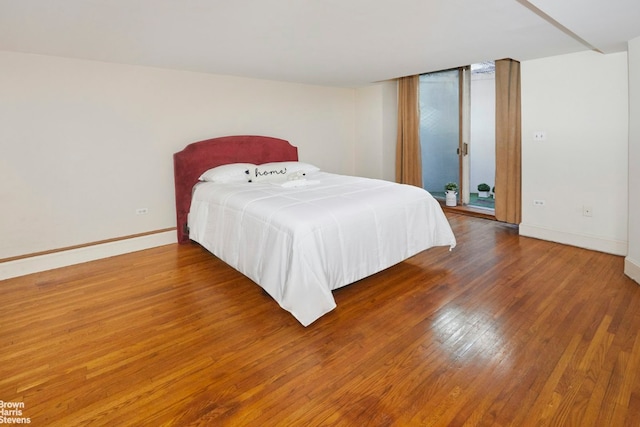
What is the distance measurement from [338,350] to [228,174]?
8.93 feet

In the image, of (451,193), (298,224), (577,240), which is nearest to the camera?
(298,224)

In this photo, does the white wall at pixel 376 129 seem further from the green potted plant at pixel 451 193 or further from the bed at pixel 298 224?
the bed at pixel 298 224

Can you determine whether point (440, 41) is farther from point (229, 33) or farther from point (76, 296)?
point (76, 296)

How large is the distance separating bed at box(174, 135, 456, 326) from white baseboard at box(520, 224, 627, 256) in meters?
1.43

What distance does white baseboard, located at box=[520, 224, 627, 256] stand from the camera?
3.54 metres

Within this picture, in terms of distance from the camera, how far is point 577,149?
373cm

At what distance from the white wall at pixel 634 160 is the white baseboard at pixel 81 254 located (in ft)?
15.5

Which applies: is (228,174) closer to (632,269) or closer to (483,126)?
(632,269)

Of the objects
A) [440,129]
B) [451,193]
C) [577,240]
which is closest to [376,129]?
[440,129]

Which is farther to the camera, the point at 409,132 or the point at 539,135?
the point at 409,132

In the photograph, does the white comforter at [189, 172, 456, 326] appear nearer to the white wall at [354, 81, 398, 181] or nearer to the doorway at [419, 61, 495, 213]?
the doorway at [419, 61, 495, 213]

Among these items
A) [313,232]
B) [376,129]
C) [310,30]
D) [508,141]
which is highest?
[310,30]

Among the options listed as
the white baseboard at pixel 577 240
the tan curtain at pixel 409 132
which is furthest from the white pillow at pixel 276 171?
the white baseboard at pixel 577 240

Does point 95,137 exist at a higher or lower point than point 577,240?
higher
